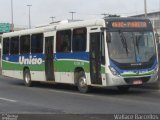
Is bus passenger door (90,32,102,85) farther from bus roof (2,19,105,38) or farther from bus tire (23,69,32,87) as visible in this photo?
bus tire (23,69,32,87)

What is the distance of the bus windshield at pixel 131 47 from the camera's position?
2056 cm

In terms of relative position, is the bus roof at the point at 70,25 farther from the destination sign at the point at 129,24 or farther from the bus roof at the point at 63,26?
the destination sign at the point at 129,24

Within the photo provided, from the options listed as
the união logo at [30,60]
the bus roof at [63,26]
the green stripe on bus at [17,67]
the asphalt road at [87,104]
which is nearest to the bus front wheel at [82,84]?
the asphalt road at [87,104]

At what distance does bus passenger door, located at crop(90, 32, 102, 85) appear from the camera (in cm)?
2086

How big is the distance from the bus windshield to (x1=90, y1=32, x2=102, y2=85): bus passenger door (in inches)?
23.6

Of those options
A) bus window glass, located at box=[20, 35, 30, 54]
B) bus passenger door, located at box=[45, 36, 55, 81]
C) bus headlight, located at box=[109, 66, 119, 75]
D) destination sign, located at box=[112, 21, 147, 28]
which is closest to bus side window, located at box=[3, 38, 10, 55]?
bus window glass, located at box=[20, 35, 30, 54]

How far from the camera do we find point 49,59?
2528 cm

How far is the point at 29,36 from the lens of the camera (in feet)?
90.9

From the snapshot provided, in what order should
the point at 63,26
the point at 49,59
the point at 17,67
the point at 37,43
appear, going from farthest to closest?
1. the point at 17,67
2. the point at 37,43
3. the point at 49,59
4. the point at 63,26

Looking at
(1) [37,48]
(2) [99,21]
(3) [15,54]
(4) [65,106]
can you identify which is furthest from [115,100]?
(3) [15,54]

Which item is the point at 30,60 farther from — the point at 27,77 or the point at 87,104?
the point at 87,104

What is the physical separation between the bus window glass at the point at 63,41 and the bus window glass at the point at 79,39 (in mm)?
486

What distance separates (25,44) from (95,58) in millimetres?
7847

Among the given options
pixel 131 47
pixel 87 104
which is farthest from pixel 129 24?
pixel 87 104
